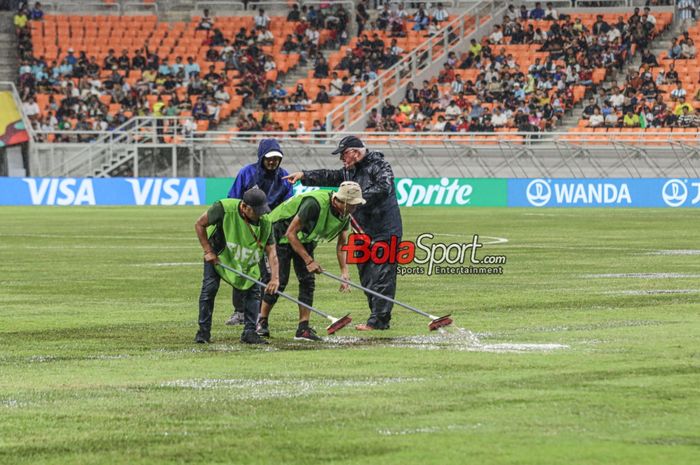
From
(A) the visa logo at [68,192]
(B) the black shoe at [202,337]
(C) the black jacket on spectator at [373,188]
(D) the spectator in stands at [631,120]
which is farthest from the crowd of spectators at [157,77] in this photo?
(B) the black shoe at [202,337]

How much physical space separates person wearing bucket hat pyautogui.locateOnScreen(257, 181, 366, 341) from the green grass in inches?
13.7

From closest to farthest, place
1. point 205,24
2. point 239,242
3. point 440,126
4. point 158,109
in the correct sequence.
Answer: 1. point 239,242
2. point 440,126
3. point 158,109
4. point 205,24

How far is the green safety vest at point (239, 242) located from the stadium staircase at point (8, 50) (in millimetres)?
49170

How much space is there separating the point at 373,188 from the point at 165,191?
3744 centimetres

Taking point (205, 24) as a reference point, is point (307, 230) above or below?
above

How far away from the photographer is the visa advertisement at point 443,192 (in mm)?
47688

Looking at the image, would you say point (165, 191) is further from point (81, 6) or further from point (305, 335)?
point (305, 335)

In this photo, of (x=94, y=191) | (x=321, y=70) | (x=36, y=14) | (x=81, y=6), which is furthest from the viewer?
(x=81, y=6)

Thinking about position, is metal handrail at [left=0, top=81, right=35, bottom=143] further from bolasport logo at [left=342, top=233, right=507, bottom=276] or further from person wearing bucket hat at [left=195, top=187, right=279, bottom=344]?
person wearing bucket hat at [left=195, top=187, right=279, bottom=344]

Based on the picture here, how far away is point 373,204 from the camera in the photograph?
50.2 feet

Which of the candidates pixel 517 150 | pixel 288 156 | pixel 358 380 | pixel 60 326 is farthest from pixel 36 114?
pixel 358 380

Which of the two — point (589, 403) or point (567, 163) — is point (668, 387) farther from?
point (567, 163)

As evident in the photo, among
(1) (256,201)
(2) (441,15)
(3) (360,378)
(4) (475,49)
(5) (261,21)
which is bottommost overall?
(4) (475,49)

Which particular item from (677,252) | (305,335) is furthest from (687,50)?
(305,335)
